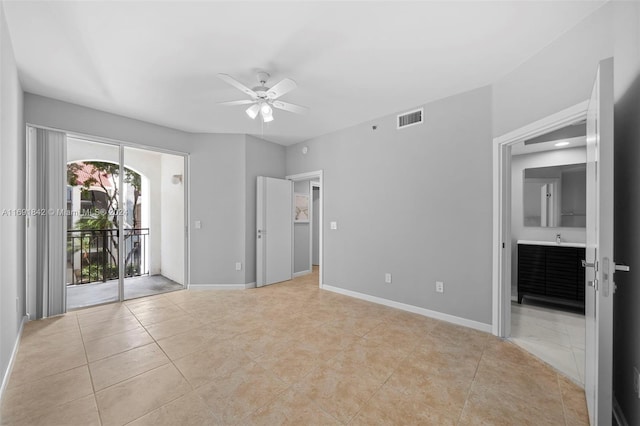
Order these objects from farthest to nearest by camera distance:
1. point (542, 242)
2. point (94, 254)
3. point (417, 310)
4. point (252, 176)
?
point (252, 176)
point (94, 254)
point (542, 242)
point (417, 310)

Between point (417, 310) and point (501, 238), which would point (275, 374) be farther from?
point (501, 238)

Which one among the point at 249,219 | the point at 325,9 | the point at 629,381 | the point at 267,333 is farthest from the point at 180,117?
the point at 629,381

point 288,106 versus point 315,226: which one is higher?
point 288,106

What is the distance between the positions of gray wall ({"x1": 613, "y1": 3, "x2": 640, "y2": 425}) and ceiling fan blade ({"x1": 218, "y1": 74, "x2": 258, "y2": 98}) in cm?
263

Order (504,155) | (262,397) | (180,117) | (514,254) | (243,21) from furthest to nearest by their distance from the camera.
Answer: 1. (514,254)
2. (180,117)
3. (504,155)
4. (243,21)
5. (262,397)

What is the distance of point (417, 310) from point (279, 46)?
3368 mm

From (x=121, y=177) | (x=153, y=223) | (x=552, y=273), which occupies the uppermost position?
(x=121, y=177)

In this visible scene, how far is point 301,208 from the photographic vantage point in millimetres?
6016

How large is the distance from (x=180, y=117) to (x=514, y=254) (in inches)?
220

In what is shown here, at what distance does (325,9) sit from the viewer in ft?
5.93

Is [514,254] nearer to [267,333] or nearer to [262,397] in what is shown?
[267,333]

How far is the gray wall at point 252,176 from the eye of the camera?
4660 millimetres

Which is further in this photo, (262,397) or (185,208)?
(185,208)

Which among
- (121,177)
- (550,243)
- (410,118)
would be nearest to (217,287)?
(121,177)
